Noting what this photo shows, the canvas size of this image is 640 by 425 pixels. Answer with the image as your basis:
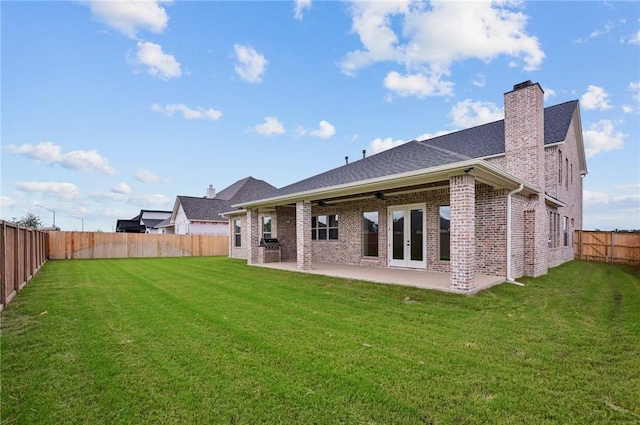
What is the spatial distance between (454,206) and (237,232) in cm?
1449

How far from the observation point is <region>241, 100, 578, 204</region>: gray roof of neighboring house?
816 cm

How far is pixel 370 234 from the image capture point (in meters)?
12.1

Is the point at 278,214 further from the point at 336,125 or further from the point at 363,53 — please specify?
the point at 363,53

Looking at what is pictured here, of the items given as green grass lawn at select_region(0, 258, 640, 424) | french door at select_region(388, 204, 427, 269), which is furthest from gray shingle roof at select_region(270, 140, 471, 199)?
green grass lawn at select_region(0, 258, 640, 424)

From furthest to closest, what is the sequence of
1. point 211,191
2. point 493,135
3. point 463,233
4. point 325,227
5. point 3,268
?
point 211,191 → point 493,135 → point 325,227 → point 463,233 → point 3,268

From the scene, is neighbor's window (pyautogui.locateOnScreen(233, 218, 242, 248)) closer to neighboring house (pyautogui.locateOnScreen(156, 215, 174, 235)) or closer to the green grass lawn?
the green grass lawn

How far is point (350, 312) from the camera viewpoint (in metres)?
5.77

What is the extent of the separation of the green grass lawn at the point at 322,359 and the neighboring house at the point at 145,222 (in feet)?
95.9

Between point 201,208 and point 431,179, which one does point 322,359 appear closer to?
point 431,179

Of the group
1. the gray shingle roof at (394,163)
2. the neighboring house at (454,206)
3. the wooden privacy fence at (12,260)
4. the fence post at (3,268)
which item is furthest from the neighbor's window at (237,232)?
the fence post at (3,268)

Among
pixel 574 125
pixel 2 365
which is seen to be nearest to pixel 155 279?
pixel 2 365

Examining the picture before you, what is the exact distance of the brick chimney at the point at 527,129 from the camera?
1016cm

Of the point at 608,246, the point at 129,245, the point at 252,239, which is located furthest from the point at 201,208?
the point at 608,246

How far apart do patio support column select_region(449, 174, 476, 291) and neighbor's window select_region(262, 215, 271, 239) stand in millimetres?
10598
